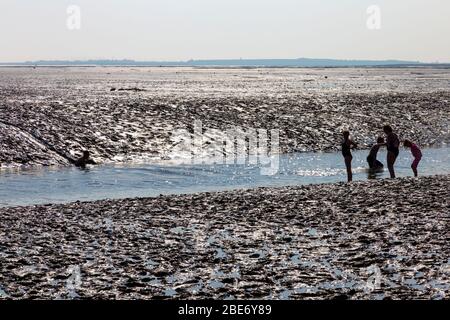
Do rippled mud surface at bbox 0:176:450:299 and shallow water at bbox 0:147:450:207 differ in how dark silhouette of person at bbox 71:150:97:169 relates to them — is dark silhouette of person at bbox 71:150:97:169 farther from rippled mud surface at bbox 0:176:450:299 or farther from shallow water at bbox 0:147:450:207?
rippled mud surface at bbox 0:176:450:299

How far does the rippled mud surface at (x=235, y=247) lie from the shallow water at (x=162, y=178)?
3521 millimetres

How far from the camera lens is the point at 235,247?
52.5ft

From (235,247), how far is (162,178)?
600 inches

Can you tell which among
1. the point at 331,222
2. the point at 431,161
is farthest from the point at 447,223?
the point at 431,161

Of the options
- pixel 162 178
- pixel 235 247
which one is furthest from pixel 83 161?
pixel 235 247

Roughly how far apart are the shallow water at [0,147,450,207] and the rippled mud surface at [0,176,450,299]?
11.6 feet

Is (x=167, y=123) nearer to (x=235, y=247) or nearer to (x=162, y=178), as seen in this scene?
(x=162, y=178)

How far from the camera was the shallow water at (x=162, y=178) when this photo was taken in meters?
26.1

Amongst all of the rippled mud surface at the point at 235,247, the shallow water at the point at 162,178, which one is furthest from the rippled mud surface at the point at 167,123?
the rippled mud surface at the point at 235,247

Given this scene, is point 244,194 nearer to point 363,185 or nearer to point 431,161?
point 363,185

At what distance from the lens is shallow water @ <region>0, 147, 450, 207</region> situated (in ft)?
85.6

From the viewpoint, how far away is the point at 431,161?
36844 mm

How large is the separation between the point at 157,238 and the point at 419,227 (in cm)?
672
